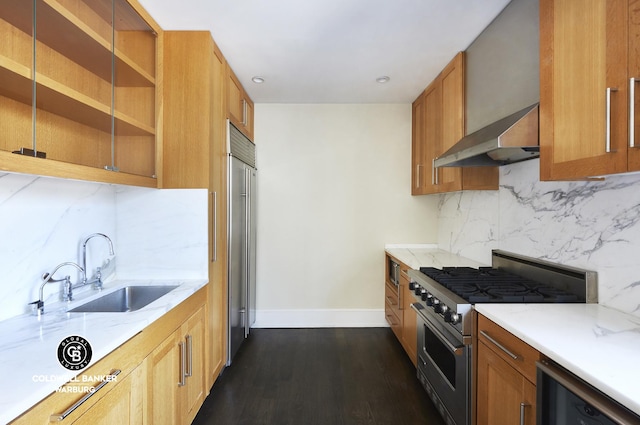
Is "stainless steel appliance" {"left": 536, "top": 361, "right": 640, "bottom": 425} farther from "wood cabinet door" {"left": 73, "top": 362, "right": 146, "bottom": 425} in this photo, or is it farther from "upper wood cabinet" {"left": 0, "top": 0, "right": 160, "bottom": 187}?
"upper wood cabinet" {"left": 0, "top": 0, "right": 160, "bottom": 187}

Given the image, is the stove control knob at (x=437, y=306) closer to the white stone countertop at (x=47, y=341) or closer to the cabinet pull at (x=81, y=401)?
the white stone countertop at (x=47, y=341)

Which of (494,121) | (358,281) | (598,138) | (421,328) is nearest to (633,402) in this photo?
(598,138)

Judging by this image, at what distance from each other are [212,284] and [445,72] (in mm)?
2563

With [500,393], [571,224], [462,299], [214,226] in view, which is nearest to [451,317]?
[462,299]

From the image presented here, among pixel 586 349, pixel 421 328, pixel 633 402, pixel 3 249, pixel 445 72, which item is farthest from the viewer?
pixel 445 72

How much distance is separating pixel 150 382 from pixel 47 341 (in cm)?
47

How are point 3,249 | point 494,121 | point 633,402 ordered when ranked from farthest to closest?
point 494,121, point 3,249, point 633,402

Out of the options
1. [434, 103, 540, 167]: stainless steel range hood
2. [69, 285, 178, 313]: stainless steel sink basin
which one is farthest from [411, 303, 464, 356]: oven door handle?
[69, 285, 178, 313]: stainless steel sink basin

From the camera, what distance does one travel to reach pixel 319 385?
8.17 feet

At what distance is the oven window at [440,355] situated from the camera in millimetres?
1774

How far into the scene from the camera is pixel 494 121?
2.03 metres

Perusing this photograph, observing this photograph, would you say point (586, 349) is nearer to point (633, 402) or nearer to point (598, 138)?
point (633, 402)

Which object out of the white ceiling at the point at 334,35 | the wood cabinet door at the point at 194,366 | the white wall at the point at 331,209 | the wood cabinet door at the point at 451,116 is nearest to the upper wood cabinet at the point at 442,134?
the wood cabinet door at the point at 451,116

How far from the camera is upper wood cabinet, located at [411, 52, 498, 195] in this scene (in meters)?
→ 2.41
